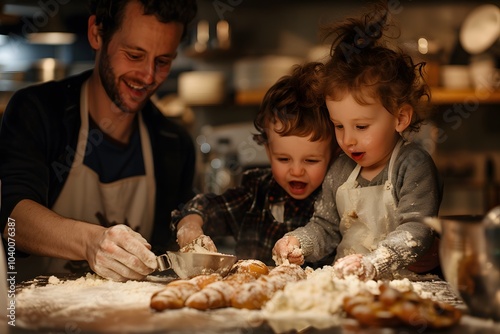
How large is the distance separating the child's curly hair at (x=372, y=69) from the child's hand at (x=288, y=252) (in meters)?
0.34

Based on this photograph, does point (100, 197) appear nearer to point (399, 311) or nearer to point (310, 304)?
point (310, 304)

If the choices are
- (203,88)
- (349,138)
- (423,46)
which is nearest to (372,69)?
(349,138)

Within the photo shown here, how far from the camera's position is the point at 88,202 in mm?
1915

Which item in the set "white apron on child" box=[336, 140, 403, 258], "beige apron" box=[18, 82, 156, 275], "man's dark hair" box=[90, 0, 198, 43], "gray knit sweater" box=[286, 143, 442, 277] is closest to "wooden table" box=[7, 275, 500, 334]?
"gray knit sweater" box=[286, 143, 442, 277]

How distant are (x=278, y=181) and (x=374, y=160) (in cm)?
30

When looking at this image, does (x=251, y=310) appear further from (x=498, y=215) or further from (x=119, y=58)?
(x=119, y=58)

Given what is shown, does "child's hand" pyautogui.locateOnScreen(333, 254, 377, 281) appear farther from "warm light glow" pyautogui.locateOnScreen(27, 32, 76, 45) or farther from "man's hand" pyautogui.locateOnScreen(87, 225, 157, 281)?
"warm light glow" pyautogui.locateOnScreen(27, 32, 76, 45)

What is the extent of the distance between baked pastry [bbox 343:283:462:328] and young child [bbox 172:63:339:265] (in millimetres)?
548

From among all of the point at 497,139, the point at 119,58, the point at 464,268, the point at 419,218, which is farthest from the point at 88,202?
the point at 497,139

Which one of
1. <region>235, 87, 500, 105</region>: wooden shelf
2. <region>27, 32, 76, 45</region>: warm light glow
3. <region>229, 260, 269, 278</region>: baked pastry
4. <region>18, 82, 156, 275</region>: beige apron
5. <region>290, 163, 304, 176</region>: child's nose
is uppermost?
<region>27, 32, 76, 45</region>: warm light glow

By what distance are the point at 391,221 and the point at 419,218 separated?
0.11m

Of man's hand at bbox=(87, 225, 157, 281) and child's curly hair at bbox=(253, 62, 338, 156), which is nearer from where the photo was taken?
man's hand at bbox=(87, 225, 157, 281)

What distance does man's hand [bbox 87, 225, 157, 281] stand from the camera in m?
1.38


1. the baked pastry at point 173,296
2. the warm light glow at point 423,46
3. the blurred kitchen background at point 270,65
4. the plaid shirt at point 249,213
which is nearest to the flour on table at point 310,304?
the baked pastry at point 173,296
